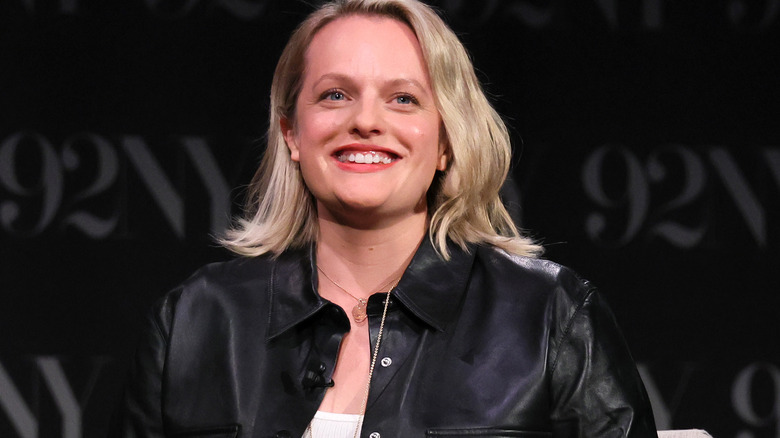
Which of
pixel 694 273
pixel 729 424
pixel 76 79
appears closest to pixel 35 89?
pixel 76 79

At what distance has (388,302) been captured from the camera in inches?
74.8

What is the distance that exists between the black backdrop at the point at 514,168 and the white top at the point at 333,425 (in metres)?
1.32

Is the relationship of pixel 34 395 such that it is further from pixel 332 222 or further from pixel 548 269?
pixel 548 269

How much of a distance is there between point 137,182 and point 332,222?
122cm

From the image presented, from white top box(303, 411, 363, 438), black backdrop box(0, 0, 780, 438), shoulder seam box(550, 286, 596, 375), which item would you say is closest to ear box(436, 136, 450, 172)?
shoulder seam box(550, 286, 596, 375)

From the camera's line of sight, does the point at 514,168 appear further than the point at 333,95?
Yes

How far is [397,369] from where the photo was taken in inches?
72.0

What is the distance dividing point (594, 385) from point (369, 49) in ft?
2.30

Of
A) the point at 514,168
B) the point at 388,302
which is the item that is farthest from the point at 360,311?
the point at 514,168

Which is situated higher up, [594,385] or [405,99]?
[405,99]

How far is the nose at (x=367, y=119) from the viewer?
1.83m

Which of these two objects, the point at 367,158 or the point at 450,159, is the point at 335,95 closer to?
the point at 367,158

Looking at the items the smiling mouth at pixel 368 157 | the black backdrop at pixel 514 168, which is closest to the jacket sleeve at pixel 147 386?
the smiling mouth at pixel 368 157

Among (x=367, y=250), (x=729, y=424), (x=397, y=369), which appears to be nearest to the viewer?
(x=397, y=369)
